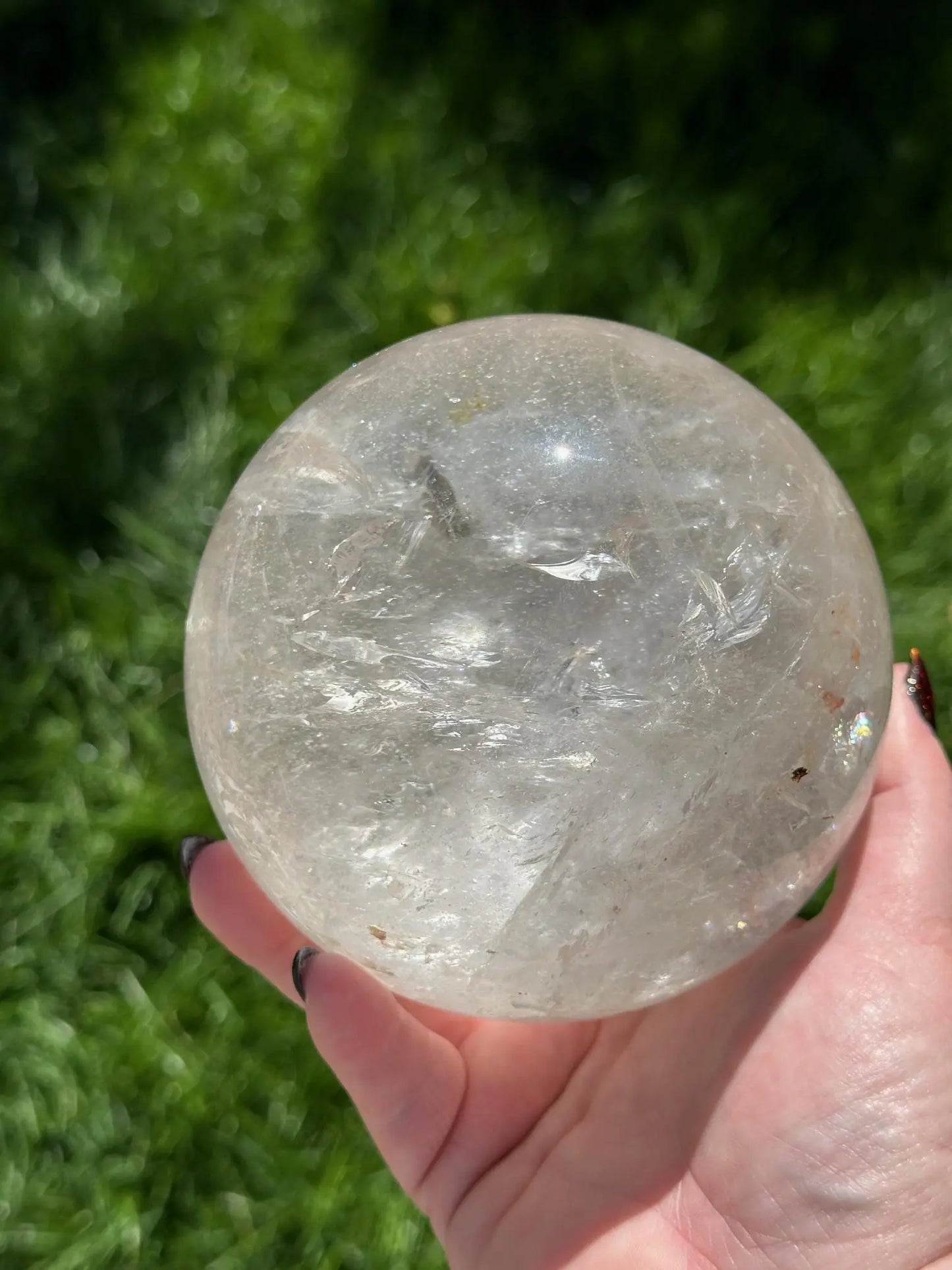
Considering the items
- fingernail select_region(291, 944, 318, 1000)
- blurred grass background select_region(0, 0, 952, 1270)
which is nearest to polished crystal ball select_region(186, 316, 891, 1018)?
fingernail select_region(291, 944, 318, 1000)

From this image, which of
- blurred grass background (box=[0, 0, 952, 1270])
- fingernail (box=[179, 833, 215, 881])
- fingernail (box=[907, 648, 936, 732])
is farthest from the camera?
blurred grass background (box=[0, 0, 952, 1270])

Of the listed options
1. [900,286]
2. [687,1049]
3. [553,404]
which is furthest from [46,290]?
[687,1049]

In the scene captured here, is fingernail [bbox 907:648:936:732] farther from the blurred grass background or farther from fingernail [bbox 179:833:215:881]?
fingernail [bbox 179:833:215:881]

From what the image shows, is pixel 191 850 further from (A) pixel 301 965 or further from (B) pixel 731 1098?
(B) pixel 731 1098

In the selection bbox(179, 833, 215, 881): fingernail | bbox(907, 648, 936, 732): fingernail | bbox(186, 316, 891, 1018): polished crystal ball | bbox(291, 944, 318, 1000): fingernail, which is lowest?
bbox(179, 833, 215, 881): fingernail

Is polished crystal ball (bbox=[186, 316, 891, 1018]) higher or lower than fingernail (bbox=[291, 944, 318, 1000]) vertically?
higher

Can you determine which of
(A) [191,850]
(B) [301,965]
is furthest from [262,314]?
(B) [301,965]

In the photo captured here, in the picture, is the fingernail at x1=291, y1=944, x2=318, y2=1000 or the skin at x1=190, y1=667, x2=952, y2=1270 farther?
the fingernail at x1=291, y1=944, x2=318, y2=1000
